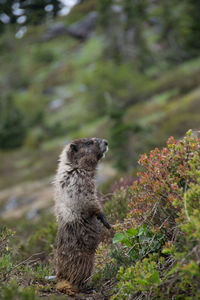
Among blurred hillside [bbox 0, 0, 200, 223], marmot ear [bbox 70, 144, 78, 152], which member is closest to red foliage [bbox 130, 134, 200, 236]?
marmot ear [bbox 70, 144, 78, 152]

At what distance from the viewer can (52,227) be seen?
8266 millimetres

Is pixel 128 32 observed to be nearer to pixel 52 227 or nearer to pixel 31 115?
pixel 31 115

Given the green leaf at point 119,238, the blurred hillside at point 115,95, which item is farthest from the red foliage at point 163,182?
the blurred hillside at point 115,95

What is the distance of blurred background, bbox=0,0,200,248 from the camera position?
2436 cm

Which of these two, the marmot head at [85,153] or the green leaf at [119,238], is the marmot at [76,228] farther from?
the green leaf at [119,238]

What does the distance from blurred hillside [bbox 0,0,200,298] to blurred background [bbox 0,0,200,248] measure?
9 cm

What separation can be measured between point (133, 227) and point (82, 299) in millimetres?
1111

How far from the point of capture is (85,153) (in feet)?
19.1

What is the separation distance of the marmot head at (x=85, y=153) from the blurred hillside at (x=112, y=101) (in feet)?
35.9

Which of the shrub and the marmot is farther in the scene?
the marmot

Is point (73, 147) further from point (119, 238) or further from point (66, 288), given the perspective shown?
point (66, 288)

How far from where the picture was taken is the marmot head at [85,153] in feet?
18.5

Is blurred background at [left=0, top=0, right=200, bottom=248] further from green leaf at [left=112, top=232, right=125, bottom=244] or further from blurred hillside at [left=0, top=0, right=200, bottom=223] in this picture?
green leaf at [left=112, top=232, right=125, bottom=244]

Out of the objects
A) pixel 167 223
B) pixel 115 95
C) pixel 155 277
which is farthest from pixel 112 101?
pixel 155 277
